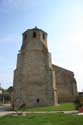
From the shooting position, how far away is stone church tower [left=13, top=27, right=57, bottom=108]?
115 feet

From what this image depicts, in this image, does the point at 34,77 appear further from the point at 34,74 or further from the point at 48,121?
the point at 48,121

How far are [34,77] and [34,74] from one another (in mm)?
640

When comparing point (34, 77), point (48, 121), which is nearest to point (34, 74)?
point (34, 77)

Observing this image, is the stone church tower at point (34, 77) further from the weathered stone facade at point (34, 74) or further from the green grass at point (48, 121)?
the green grass at point (48, 121)

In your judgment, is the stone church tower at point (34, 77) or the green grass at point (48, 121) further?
the stone church tower at point (34, 77)

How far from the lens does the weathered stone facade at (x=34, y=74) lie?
35031 millimetres

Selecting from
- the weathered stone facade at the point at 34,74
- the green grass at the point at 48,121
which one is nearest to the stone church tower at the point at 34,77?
the weathered stone facade at the point at 34,74

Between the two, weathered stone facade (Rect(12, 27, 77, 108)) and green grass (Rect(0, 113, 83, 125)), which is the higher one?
weathered stone facade (Rect(12, 27, 77, 108))

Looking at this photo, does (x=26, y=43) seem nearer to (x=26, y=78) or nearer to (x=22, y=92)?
(x=26, y=78)

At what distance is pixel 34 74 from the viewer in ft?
118

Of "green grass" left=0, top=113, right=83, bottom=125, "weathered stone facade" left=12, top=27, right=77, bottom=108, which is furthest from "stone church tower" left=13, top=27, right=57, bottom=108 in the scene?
"green grass" left=0, top=113, right=83, bottom=125

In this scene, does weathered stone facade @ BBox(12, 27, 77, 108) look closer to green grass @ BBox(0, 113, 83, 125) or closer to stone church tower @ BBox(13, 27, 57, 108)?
stone church tower @ BBox(13, 27, 57, 108)

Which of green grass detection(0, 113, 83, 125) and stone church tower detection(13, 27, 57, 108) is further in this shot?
stone church tower detection(13, 27, 57, 108)

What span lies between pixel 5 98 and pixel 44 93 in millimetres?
39201
